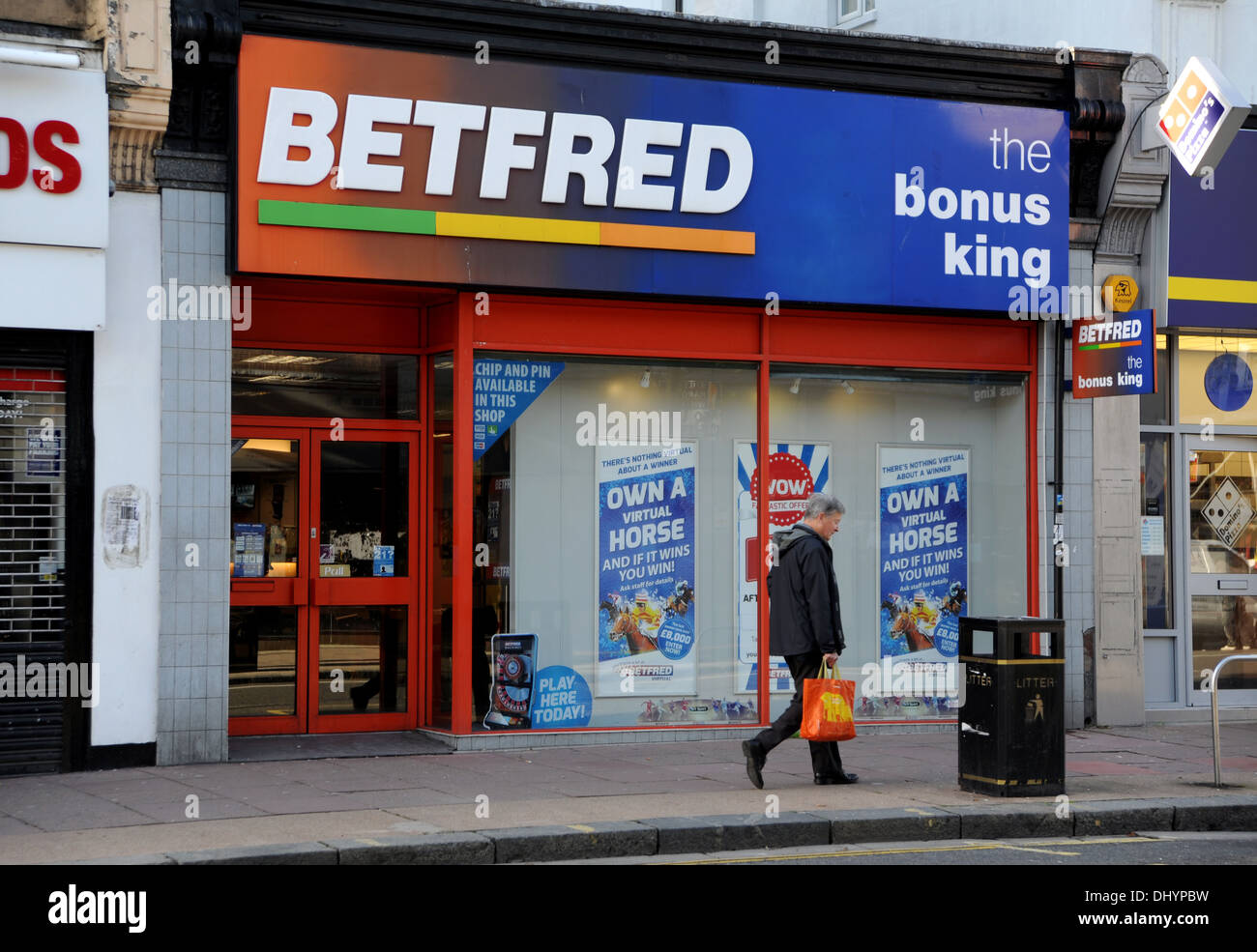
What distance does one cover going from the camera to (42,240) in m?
10.7

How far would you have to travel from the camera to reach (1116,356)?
43.2 feet

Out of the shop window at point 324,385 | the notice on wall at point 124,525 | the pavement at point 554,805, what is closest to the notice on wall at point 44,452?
the notice on wall at point 124,525

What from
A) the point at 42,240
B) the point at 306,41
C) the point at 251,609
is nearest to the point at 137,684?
the point at 251,609

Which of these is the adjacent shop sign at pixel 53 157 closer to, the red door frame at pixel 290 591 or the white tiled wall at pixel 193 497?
the white tiled wall at pixel 193 497

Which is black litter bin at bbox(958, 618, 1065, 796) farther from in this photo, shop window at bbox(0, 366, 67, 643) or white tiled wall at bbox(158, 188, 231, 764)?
shop window at bbox(0, 366, 67, 643)

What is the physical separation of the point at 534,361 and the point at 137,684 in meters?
4.03

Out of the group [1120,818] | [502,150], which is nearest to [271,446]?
[502,150]

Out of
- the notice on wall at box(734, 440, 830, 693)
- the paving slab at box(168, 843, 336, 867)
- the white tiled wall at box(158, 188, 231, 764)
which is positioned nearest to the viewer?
the paving slab at box(168, 843, 336, 867)

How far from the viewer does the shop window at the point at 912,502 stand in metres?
13.6

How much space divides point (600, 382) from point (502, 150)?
6.99 ft

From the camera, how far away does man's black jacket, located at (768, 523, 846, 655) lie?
10.3 meters

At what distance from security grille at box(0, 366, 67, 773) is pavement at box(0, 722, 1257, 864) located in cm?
34

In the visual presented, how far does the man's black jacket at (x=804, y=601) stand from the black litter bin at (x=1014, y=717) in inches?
39.1

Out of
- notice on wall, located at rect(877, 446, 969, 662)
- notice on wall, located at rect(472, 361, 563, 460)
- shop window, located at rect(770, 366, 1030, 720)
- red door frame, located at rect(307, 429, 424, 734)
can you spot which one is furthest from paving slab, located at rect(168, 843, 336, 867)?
notice on wall, located at rect(877, 446, 969, 662)
